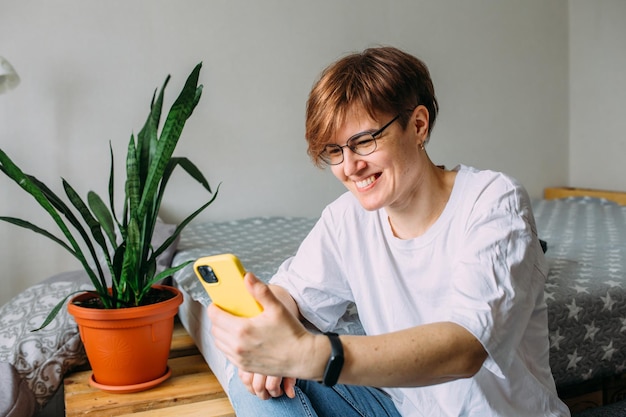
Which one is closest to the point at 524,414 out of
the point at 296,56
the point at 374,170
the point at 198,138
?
the point at 374,170

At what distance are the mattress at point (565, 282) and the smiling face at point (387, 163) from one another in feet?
1.25

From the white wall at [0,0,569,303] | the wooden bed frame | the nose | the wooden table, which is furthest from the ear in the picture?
the wooden bed frame

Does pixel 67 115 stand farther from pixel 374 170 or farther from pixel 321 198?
pixel 374 170

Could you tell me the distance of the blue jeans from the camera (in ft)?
3.89

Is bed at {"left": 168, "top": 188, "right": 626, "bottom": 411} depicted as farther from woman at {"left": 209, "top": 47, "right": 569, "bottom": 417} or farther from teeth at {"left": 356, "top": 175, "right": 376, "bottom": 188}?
teeth at {"left": 356, "top": 175, "right": 376, "bottom": 188}

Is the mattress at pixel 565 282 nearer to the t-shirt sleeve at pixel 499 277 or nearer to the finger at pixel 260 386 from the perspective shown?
the finger at pixel 260 386

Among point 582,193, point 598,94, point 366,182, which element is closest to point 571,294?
point 366,182

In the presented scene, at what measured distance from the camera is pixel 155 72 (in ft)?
9.46

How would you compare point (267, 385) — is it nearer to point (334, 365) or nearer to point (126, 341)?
point (334, 365)

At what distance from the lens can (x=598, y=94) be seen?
3754 mm

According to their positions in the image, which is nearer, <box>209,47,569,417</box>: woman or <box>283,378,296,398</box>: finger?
<box>209,47,569,417</box>: woman

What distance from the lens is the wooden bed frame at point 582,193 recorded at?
11.4 ft

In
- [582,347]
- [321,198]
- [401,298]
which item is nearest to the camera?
[401,298]

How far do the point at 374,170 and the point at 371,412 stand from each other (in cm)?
47
